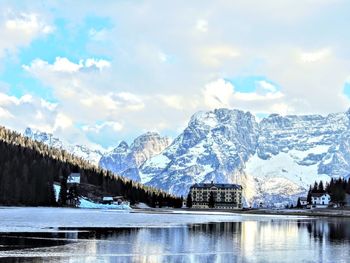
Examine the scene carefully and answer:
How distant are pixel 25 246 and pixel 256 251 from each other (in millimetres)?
20491

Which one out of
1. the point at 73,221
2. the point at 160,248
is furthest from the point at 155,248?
the point at 73,221

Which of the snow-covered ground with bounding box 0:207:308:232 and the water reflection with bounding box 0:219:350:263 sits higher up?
the snow-covered ground with bounding box 0:207:308:232

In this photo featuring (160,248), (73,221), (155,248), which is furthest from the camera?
(73,221)

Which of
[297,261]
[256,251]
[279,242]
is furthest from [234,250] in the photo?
[279,242]

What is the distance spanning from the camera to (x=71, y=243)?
56188 mm

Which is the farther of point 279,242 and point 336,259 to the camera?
point 279,242

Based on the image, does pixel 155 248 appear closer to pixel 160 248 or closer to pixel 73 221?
pixel 160 248

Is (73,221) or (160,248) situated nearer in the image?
(160,248)

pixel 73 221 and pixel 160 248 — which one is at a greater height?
pixel 73 221

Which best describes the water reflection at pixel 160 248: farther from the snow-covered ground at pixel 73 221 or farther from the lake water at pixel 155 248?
the snow-covered ground at pixel 73 221

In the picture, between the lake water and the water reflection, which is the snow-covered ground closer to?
the lake water

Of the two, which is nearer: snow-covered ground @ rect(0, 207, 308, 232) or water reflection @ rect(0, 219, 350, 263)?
water reflection @ rect(0, 219, 350, 263)

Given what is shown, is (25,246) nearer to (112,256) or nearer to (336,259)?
(112,256)

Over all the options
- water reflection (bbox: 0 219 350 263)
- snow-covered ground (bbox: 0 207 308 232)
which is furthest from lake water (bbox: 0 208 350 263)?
snow-covered ground (bbox: 0 207 308 232)
